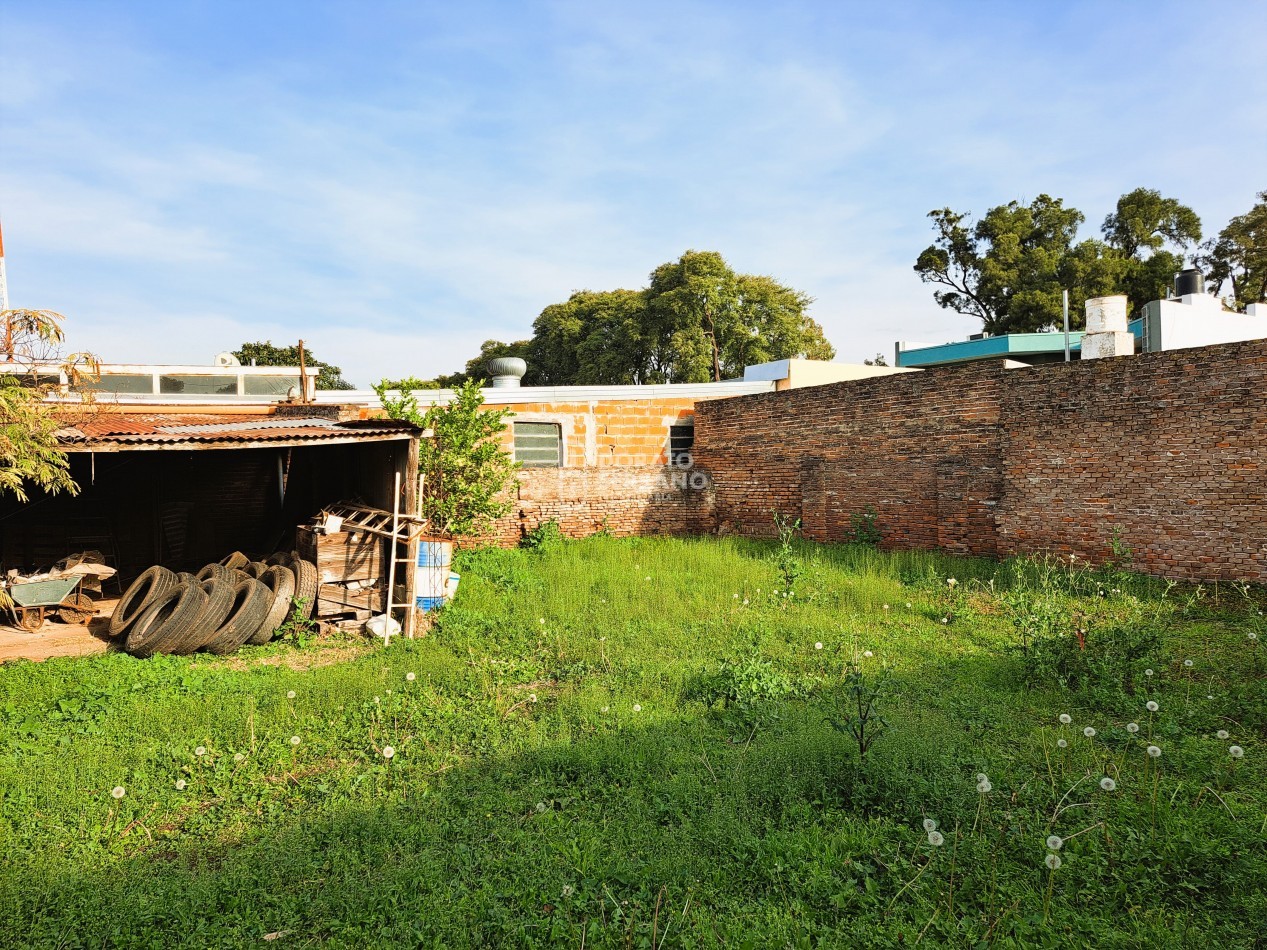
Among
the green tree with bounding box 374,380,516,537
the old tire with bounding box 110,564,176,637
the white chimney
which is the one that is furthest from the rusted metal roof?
the white chimney

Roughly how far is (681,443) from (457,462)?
4934 mm

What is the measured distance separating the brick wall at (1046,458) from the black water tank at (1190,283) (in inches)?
437

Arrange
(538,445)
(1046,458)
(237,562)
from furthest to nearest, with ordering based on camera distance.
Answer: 1. (538,445)
2. (1046,458)
3. (237,562)

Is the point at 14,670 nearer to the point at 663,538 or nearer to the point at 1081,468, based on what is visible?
the point at 663,538

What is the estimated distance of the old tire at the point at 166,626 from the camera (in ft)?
23.8

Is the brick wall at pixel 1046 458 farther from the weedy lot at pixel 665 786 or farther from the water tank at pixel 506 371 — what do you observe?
the water tank at pixel 506 371

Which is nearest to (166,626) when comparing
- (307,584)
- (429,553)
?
(307,584)

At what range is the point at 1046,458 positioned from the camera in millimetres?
9883

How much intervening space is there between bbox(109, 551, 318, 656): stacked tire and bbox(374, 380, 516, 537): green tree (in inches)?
132

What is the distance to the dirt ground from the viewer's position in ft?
24.6

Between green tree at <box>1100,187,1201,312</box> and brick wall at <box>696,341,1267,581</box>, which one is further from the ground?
green tree at <box>1100,187,1201,312</box>

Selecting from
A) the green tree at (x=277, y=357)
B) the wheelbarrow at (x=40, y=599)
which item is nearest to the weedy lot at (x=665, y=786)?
the wheelbarrow at (x=40, y=599)

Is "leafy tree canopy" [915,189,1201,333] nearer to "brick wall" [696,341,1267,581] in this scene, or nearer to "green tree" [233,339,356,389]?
"brick wall" [696,341,1267,581]

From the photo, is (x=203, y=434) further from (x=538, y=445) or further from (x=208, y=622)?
(x=538, y=445)
